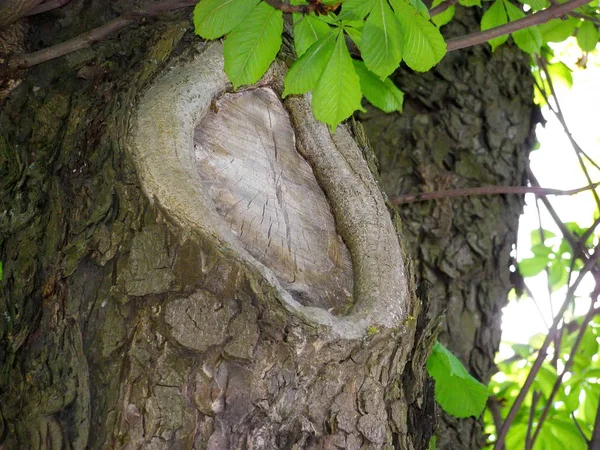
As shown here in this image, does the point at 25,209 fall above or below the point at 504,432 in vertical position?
above

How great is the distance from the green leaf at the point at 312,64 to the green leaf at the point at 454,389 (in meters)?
0.68

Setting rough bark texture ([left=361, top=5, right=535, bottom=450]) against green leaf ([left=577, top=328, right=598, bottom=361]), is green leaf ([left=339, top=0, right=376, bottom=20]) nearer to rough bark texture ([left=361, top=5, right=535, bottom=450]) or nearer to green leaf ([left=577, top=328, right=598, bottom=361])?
rough bark texture ([left=361, top=5, right=535, bottom=450])

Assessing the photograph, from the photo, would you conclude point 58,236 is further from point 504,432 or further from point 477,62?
point 477,62

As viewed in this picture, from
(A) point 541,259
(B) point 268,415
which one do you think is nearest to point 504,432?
(A) point 541,259

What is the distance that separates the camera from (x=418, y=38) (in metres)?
1.14

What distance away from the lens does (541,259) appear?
6.95 feet

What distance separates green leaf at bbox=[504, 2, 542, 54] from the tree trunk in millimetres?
587

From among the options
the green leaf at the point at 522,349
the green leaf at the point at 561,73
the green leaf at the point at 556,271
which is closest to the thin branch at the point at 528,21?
the green leaf at the point at 556,271

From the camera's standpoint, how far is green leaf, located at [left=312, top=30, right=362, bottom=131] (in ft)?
3.67

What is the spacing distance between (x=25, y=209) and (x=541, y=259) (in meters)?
1.51

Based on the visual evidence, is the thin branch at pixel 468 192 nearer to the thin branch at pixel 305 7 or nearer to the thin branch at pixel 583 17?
the thin branch at pixel 583 17

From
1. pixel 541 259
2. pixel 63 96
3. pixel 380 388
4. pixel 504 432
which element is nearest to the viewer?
pixel 380 388

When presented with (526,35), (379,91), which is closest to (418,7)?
(379,91)

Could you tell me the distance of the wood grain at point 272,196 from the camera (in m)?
1.15
